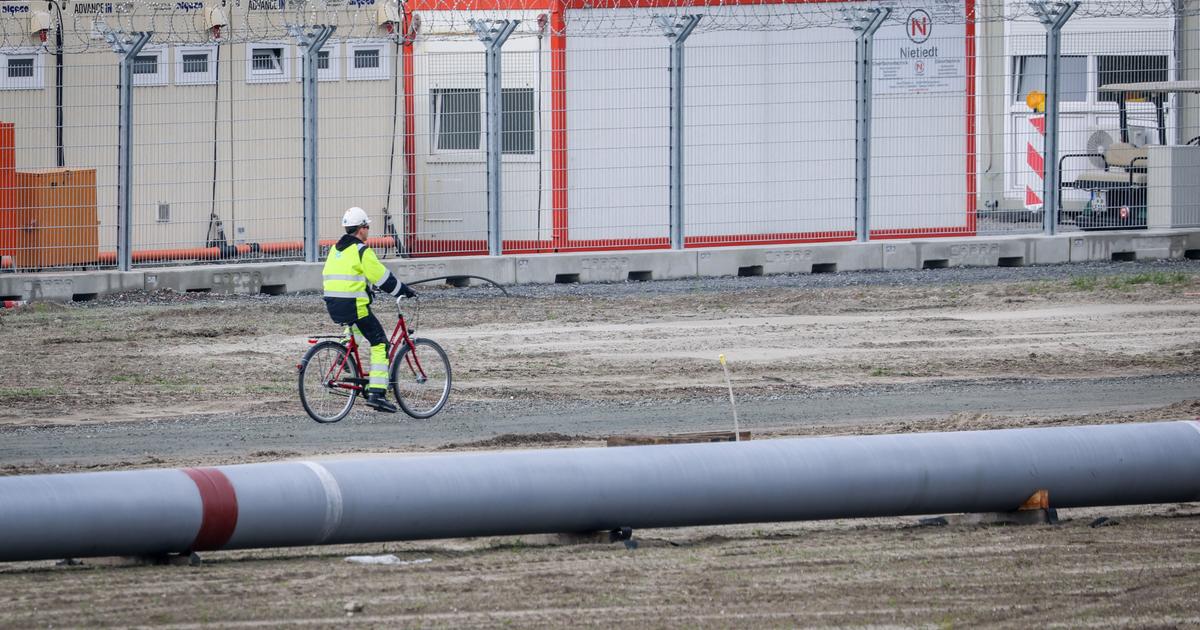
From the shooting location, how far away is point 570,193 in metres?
19.8

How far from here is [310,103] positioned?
18.8 m

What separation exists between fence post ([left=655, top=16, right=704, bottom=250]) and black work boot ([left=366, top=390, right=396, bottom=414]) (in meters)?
7.38

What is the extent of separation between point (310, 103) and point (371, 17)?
5.88 feet

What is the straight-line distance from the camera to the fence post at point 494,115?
61.5ft

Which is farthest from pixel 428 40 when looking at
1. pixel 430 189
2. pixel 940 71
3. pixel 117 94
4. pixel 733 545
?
pixel 733 545

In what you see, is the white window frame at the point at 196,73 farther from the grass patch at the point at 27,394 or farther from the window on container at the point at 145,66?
the grass patch at the point at 27,394

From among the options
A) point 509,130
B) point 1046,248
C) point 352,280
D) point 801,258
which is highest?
point 509,130

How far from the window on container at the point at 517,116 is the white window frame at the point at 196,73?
333 centimetres

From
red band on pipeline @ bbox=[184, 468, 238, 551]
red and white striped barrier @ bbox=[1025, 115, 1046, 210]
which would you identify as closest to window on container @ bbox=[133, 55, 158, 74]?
red and white striped barrier @ bbox=[1025, 115, 1046, 210]

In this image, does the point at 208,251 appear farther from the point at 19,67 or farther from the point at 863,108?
the point at 863,108

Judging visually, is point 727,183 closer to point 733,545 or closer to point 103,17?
point 103,17

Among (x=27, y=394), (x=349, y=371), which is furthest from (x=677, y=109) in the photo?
(x=27, y=394)

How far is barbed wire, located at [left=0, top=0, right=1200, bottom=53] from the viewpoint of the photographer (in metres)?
19.6

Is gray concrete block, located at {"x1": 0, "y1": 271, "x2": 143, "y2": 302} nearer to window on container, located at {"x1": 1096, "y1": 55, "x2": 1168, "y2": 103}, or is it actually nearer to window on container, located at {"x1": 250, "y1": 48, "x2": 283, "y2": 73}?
window on container, located at {"x1": 250, "y1": 48, "x2": 283, "y2": 73}
